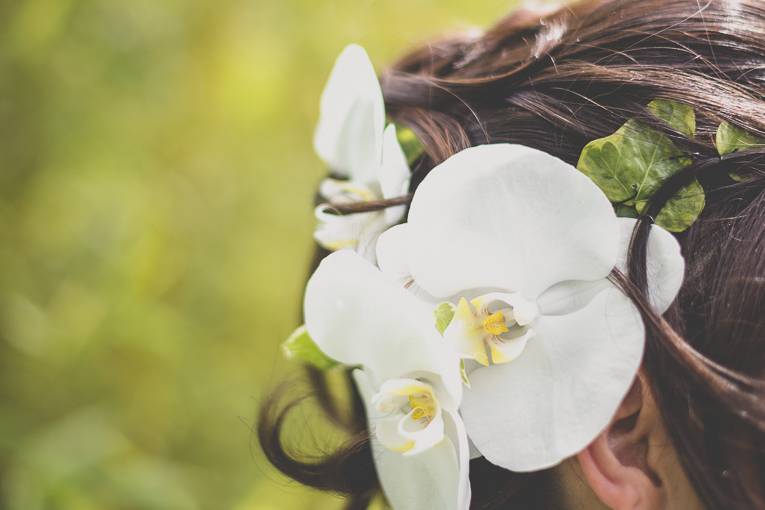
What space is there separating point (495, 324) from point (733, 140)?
235 mm

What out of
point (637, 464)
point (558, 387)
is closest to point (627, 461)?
point (637, 464)

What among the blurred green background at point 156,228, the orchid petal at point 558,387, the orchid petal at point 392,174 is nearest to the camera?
the orchid petal at point 558,387

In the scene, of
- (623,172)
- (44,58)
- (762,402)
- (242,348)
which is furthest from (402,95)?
(242,348)

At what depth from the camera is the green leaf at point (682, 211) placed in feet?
2.00

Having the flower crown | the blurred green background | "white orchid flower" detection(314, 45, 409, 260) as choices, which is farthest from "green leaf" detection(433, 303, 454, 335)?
the blurred green background

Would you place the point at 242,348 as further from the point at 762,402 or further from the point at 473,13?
the point at 762,402

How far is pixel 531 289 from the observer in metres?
0.62

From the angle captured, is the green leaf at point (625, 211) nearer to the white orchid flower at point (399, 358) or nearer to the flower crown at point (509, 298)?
the flower crown at point (509, 298)

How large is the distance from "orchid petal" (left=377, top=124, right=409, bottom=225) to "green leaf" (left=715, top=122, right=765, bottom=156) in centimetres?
27

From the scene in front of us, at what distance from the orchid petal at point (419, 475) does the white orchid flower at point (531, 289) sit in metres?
0.05

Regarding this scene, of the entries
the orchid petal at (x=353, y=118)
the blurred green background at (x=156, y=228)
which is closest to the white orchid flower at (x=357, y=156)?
the orchid petal at (x=353, y=118)

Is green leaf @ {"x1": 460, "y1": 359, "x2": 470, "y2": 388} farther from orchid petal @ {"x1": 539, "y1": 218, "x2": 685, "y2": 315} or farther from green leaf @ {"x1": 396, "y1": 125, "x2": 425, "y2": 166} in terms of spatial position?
green leaf @ {"x1": 396, "y1": 125, "x2": 425, "y2": 166}

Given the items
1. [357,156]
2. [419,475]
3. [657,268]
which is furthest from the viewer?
[357,156]

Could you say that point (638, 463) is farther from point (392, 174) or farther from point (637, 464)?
point (392, 174)
